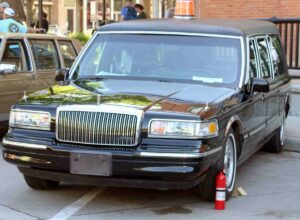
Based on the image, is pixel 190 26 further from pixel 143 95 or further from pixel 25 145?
pixel 25 145

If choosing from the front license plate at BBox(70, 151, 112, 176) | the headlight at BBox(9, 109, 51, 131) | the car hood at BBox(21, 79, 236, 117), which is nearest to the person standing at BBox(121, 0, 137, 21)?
the car hood at BBox(21, 79, 236, 117)

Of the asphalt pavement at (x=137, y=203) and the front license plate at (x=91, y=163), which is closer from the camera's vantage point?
the front license plate at (x=91, y=163)

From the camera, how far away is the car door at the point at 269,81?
7.52 meters

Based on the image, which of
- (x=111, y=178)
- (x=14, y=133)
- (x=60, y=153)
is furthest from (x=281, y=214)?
(x=14, y=133)

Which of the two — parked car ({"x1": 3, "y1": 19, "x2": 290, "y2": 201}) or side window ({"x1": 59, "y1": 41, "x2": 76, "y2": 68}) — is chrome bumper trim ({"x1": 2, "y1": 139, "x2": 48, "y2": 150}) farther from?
side window ({"x1": 59, "y1": 41, "x2": 76, "y2": 68})

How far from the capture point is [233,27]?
6977mm

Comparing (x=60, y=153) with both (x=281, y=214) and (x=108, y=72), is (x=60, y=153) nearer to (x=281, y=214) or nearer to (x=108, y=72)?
(x=108, y=72)

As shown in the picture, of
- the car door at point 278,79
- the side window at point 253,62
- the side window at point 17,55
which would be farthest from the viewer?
the side window at point 17,55

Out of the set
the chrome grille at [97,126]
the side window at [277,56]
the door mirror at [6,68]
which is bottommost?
the chrome grille at [97,126]

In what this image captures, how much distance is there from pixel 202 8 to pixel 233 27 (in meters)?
8.63

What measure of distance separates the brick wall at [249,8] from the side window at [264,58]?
21.8ft

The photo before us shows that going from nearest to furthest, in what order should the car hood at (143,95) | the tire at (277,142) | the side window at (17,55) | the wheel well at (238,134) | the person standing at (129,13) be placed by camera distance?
the car hood at (143,95) → the wheel well at (238,134) → the tire at (277,142) → the side window at (17,55) → the person standing at (129,13)

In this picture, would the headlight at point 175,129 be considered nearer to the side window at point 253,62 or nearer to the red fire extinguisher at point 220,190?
the red fire extinguisher at point 220,190

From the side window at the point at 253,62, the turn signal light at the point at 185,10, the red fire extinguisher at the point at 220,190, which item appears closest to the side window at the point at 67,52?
the turn signal light at the point at 185,10
